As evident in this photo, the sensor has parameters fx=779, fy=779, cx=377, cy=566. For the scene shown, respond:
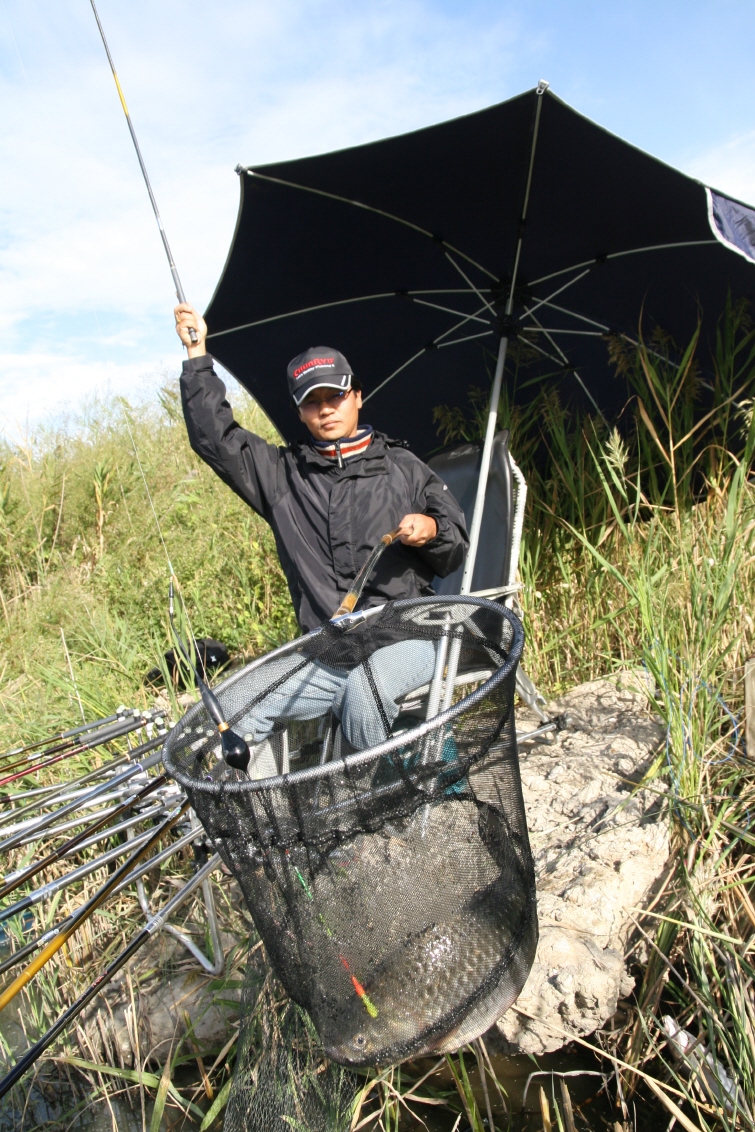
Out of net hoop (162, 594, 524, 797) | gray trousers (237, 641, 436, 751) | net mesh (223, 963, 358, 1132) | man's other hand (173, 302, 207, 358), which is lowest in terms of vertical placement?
net mesh (223, 963, 358, 1132)

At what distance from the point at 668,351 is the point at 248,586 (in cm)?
301

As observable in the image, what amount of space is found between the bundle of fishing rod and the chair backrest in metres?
1.49

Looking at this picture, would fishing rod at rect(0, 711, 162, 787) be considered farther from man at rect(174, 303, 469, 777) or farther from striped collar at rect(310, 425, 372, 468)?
striped collar at rect(310, 425, 372, 468)

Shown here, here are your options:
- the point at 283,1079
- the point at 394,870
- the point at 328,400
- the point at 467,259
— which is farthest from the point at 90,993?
the point at 467,259

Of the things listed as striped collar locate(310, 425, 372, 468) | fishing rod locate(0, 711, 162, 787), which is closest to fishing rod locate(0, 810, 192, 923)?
fishing rod locate(0, 711, 162, 787)

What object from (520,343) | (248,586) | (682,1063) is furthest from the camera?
(248,586)

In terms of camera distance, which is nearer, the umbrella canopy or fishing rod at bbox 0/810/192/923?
fishing rod at bbox 0/810/192/923

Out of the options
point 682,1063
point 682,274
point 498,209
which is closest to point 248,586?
point 498,209

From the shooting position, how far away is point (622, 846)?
249 centimetres

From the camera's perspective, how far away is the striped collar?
2.92 metres

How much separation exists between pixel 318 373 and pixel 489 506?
1.12 metres

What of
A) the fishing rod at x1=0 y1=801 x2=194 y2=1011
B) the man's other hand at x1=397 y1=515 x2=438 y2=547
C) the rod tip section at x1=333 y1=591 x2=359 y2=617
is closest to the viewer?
the fishing rod at x1=0 y1=801 x2=194 y2=1011

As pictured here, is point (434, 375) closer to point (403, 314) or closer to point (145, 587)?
point (403, 314)

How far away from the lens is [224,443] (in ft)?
9.59
